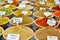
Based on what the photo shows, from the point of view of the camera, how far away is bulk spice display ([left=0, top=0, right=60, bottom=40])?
1302 mm

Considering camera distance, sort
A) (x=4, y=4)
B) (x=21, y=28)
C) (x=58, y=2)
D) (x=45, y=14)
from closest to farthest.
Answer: (x=21, y=28)
(x=45, y=14)
(x=58, y=2)
(x=4, y=4)

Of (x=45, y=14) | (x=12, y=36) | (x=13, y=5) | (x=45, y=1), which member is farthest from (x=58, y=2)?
(x=12, y=36)

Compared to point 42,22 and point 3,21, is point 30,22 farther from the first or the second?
point 3,21

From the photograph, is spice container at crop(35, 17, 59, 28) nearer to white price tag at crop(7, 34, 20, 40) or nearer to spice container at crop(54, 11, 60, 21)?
spice container at crop(54, 11, 60, 21)

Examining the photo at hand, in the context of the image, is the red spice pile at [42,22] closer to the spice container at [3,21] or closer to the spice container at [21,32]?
the spice container at [21,32]

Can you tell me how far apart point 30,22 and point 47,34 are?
33cm

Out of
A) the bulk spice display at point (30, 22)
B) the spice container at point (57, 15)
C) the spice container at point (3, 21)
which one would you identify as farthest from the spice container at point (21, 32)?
the spice container at point (57, 15)

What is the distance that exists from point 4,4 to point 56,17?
2.94ft

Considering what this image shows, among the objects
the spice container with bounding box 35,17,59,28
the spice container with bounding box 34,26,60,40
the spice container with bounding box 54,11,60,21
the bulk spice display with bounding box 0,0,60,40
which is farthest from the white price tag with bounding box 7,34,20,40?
the spice container with bounding box 54,11,60,21

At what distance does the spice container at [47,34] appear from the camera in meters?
1.26

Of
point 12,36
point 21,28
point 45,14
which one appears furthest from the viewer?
point 45,14

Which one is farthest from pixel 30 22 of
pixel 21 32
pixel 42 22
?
pixel 21 32

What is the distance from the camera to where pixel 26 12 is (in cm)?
178

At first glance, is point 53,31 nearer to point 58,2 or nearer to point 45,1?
point 58,2
